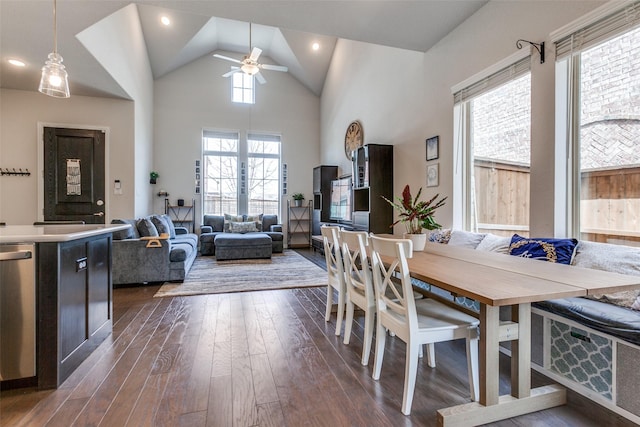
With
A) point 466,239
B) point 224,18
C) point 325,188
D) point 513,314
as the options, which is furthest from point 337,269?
point 325,188

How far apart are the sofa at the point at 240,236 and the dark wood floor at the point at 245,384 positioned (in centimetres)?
302

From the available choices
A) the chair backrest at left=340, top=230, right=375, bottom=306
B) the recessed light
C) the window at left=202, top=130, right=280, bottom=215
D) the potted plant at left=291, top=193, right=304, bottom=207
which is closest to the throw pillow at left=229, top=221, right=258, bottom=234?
the window at left=202, top=130, right=280, bottom=215

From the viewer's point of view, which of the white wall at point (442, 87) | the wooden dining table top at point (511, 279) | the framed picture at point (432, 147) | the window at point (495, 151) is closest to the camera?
the wooden dining table top at point (511, 279)

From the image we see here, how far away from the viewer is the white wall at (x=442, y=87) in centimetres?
244

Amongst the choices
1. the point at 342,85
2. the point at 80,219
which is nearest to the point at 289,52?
the point at 342,85

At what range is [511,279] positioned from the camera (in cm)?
141

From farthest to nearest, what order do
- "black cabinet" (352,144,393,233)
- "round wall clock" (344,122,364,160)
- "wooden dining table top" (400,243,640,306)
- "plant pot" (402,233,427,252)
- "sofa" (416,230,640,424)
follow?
"round wall clock" (344,122,364,160), "black cabinet" (352,144,393,233), "plant pot" (402,233,427,252), "sofa" (416,230,640,424), "wooden dining table top" (400,243,640,306)

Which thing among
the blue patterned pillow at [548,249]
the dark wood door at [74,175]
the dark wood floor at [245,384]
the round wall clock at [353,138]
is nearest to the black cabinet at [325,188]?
the round wall clock at [353,138]

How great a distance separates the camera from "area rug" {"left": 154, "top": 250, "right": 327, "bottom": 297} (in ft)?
12.3

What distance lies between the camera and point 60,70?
7.06ft

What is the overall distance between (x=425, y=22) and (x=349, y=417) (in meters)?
3.70

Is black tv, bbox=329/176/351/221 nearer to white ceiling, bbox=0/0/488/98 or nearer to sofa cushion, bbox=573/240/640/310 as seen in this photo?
white ceiling, bbox=0/0/488/98

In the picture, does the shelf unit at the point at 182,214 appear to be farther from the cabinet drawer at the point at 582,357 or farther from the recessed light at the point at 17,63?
the cabinet drawer at the point at 582,357

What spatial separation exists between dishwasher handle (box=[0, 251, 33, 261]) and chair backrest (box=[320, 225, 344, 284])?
1.87 meters
